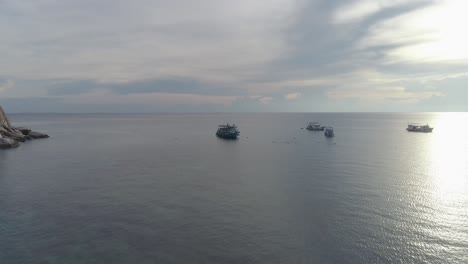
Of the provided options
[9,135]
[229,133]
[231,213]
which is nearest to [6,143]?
[9,135]

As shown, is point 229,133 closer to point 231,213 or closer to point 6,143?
point 6,143

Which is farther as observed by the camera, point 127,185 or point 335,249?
point 127,185

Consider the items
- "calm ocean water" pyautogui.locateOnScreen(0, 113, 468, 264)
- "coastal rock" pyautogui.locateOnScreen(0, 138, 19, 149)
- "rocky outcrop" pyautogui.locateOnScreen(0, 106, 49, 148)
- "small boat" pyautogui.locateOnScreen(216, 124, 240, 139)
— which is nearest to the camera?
"calm ocean water" pyautogui.locateOnScreen(0, 113, 468, 264)

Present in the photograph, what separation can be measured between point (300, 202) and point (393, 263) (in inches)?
728

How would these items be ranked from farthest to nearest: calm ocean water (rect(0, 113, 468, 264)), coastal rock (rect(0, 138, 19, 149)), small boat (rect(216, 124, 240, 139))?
small boat (rect(216, 124, 240, 139)) → coastal rock (rect(0, 138, 19, 149)) → calm ocean water (rect(0, 113, 468, 264))

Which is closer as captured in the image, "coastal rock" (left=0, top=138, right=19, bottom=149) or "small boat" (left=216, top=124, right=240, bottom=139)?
"coastal rock" (left=0, top=138, right=19, bottom=149)

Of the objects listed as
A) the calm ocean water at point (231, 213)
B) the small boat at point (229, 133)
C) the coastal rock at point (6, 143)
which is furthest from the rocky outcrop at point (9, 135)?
the small boat at point (229, 133)

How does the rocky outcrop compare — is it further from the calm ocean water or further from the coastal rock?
the calm ocean water

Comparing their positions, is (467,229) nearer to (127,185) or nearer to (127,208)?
(127,208)

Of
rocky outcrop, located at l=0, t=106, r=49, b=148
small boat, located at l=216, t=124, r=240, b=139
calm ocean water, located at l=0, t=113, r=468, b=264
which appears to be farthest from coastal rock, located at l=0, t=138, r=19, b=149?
small boat, located at l=216, t=124, r=240, b=139

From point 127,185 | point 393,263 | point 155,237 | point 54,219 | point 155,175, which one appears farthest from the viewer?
point 155,175

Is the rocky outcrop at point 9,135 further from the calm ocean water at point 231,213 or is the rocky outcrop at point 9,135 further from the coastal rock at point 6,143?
the calm ocean water at point 231,213

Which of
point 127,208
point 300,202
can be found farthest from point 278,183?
point 127,208

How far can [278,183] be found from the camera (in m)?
59.2
